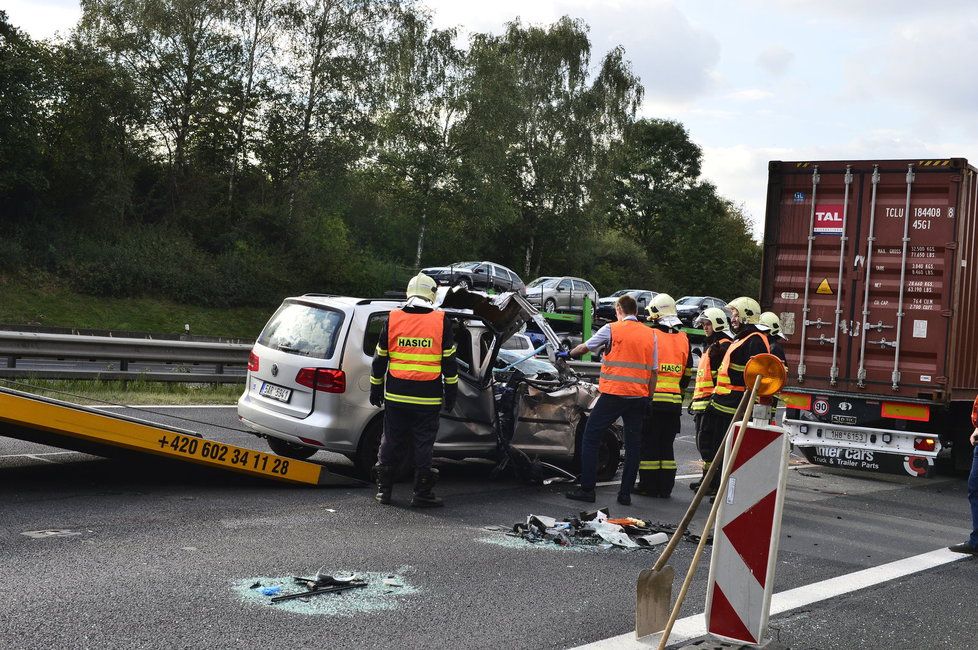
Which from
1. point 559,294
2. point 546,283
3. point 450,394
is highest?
point 546,283

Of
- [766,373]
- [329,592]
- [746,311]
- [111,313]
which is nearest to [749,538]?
[766,373]

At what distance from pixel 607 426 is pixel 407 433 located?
195cm

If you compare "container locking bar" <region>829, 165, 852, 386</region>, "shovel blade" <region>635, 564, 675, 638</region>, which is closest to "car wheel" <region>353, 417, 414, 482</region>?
"shovel blade" <region>635, 564, 675, 638</region>

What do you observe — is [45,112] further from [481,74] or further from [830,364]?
[830,364]

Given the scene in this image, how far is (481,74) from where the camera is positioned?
4444cm

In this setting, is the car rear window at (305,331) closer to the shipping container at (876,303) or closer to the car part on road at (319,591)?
the car part on road at (319,591)

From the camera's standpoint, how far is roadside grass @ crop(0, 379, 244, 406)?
12.8 m

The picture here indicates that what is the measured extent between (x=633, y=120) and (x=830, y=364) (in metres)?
42.5

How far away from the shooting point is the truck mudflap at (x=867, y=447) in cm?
1112

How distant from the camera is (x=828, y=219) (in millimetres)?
11875

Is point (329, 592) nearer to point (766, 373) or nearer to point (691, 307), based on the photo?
point (766, 373)

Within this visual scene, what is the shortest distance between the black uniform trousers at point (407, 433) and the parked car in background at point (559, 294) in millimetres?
26162

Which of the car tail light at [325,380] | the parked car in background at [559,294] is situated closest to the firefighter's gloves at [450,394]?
the car tail light at [325,380]

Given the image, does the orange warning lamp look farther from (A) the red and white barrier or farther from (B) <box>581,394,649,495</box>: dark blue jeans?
(B) <box>581,394,649,495</box>: dark blue jeans
